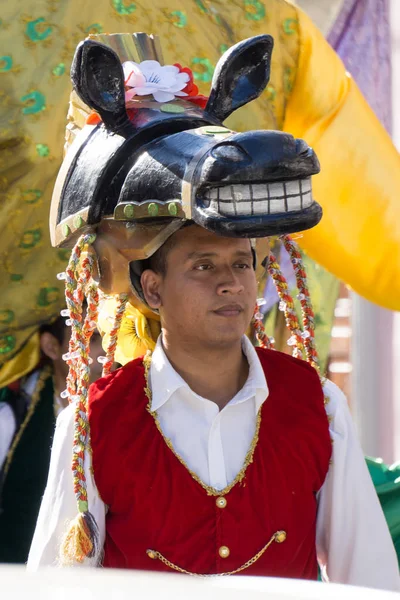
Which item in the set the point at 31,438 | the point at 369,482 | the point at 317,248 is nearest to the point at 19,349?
the point at 31,438

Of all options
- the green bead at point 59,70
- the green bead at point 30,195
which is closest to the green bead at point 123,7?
the green bead at point 59,70

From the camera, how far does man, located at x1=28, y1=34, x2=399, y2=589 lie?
2186 millimetres

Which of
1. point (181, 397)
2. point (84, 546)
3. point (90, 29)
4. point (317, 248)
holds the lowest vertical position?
point (84, 546)

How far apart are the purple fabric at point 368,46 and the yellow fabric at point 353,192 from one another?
732 mm

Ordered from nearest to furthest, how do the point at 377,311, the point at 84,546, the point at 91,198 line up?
the point at 84,546 → the point at 91,198 → the point at 377,311

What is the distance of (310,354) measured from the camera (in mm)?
2469

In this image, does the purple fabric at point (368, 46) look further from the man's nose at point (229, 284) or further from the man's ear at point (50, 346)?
the man's nose at point (229, 284)

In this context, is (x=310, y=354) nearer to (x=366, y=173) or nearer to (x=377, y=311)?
(x=366, y=173)

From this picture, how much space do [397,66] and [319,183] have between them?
1.02 meters

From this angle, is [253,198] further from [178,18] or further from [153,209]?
[178,18]

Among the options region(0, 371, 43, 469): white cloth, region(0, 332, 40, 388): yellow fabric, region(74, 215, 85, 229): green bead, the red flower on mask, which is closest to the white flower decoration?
the red flower on mask

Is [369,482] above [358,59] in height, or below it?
below

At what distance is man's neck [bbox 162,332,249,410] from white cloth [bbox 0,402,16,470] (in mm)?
1333

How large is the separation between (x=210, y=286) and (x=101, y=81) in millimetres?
453
